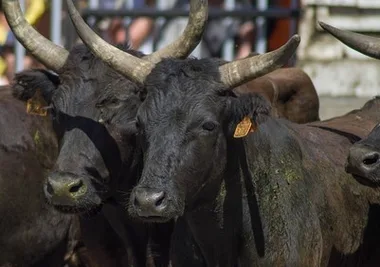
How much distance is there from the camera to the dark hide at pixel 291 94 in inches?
434

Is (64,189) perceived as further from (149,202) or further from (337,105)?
(337,105)

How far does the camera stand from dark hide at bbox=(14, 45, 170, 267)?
28.9 ft

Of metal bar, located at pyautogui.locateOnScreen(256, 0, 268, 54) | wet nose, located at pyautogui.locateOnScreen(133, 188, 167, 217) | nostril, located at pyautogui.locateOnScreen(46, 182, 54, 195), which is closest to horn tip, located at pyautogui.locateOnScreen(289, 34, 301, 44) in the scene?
wet nose, located at pyautogui.locateOnScreen(133, 188, 167, 217)

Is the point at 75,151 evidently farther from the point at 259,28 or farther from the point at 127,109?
the point at 259,28

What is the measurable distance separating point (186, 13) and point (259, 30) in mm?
734

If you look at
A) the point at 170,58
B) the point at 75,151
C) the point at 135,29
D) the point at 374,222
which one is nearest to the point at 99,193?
the point at 75,151

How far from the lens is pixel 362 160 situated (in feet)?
28.2

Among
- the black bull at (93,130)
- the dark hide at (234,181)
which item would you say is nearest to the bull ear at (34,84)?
the black bull at (93,130)

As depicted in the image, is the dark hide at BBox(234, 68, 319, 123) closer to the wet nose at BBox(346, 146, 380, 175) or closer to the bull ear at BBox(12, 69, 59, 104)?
the bull ear at BBox(12, 69, 59, 104)

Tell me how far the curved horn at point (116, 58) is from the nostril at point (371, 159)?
127 centimetres

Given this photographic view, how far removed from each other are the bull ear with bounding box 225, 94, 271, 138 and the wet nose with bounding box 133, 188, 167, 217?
63cm

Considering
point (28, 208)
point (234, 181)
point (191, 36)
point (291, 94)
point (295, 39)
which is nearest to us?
point (295, 39)

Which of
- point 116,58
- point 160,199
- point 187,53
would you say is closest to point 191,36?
point 187,53

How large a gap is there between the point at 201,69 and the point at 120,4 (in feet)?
19.7
